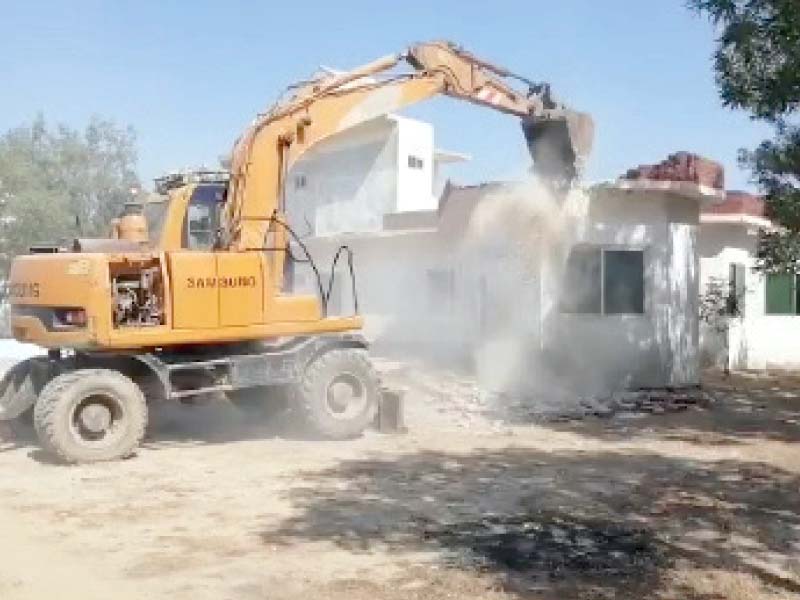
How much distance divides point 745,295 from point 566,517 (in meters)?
16.0

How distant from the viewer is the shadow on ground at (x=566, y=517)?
6.61 metres

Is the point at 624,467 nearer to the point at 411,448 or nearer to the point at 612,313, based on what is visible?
the point at 411,448

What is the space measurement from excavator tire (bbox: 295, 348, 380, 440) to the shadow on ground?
140 centimetres

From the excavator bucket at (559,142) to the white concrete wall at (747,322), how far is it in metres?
7.49

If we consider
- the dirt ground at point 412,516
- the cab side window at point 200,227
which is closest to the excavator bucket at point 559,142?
the dirt ground at point 412,516

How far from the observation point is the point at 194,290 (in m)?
11.3

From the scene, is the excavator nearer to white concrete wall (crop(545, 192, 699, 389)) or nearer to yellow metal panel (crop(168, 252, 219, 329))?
yellow metal panel (crop(168, 252, 219, 329))

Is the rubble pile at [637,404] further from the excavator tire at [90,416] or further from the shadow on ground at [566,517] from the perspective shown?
the excavator tire at [90,416]

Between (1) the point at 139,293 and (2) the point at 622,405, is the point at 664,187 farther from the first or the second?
(1) the point at 139,293

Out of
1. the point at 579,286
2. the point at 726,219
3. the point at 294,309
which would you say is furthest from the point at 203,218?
the point at 726,219

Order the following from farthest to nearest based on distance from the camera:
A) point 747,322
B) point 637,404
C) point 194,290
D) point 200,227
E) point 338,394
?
point 747,322 → point 637,404 → point 338,394 → point 200,227 → point 194,290

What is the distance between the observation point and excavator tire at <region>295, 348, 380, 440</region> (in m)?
12.2

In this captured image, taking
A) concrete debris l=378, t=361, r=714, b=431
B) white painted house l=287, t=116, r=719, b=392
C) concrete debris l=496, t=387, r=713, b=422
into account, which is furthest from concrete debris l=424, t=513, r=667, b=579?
white painted house l=287, t=116, r=719, b=392

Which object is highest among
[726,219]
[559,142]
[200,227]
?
[559,142]
